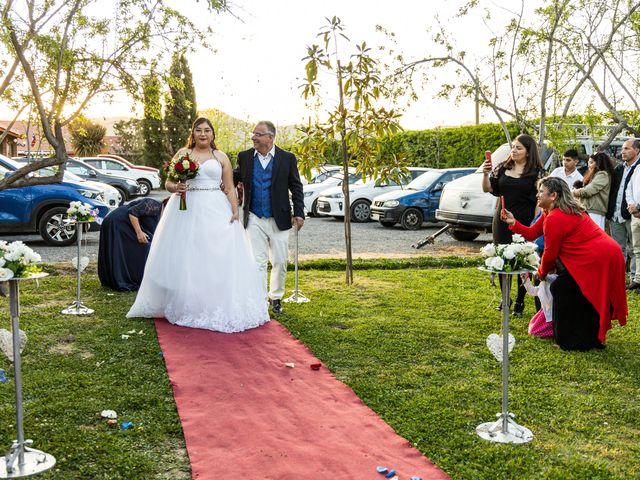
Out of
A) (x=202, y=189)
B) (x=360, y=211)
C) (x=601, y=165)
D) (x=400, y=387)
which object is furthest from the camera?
(x=360, y=211)

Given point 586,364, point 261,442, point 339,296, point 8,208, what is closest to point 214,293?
point 339,296

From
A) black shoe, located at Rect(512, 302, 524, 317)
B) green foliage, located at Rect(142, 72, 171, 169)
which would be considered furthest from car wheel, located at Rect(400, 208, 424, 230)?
green foliage, located at Rect(142, 72, 171, 169)

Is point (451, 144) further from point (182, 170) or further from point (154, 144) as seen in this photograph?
point (154, 144)

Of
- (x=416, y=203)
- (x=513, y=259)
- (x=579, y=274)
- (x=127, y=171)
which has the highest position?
(x=127, y=171)

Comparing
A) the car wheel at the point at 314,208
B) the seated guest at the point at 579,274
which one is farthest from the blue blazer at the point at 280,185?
the car wheel at the point at 314,208

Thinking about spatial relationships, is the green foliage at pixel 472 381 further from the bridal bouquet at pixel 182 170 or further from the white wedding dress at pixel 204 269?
the bridal bouquet at pixel 182 170

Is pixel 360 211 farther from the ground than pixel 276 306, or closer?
farther from the ground

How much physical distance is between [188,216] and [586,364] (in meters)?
4.04

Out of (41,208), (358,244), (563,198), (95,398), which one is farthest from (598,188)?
(41,208)

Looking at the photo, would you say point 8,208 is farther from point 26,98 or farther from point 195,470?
point 195,470

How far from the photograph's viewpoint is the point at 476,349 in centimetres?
643

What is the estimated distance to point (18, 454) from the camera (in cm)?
387

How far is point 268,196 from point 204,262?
1088 millimetres

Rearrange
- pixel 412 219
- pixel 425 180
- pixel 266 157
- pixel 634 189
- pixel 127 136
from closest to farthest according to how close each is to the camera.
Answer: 1. pixel 266 157
2. pixel 634 189
3. pixel 412 219
4. pixel 425 180
5. pixel 127 136
